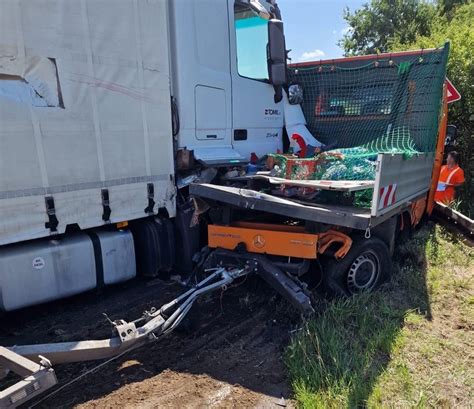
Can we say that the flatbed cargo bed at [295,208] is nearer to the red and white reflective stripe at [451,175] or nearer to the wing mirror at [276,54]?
the wing mirror at [276,54]

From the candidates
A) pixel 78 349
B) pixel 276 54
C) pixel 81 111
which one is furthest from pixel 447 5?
pixel 78 349

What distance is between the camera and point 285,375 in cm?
280

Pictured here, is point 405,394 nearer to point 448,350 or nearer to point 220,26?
point 448,350

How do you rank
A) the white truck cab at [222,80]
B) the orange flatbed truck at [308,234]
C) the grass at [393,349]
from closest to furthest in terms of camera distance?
the grass at [393,349]
the orange flatbed truck at [308,234]
the white truck cab at [222,80]

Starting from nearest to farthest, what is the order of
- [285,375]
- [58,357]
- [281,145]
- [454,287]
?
[58,357] → [285,375] → [454,287] → [281,145]

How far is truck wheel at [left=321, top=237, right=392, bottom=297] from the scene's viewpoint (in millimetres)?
3664

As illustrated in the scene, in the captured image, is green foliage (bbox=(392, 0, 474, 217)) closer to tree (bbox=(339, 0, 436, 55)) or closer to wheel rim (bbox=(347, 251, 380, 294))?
wheel rim (bbox=(347, 251, 380, 294))

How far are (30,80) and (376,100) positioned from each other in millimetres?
3839

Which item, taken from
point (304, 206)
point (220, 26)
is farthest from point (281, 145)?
point (304, 206)

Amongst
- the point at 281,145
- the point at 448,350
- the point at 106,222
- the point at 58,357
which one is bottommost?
the point at 448,350

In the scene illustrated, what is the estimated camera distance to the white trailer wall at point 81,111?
3.05 m

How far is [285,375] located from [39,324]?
2173 mm

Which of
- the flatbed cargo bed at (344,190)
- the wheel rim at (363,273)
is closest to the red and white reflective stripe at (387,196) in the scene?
the flatbed cargo bed at (344,190)

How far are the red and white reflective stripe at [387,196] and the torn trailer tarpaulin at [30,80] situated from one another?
8.63ft
